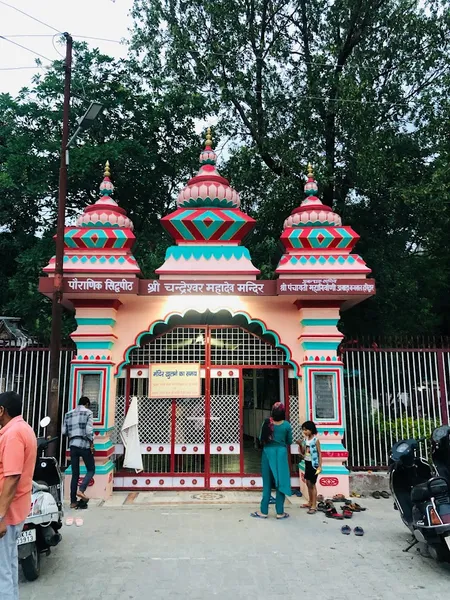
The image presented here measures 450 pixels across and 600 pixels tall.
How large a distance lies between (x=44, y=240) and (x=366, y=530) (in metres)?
10.4

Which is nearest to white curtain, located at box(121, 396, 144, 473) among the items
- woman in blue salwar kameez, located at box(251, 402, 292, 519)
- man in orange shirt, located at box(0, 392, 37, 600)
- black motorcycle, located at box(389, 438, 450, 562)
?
woman in blue salwar kameez, located at box(251, 402, 292, 519)

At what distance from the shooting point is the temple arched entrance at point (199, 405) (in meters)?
7.66

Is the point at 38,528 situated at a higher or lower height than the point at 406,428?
lower

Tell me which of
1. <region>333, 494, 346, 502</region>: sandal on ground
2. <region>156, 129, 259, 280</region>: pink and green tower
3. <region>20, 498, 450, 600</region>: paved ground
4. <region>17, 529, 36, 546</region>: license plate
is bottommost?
<region>20, 498, 450, 600</region>: paved ground

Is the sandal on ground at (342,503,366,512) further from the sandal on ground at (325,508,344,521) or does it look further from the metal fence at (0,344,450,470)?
the metal fence at (0,344,450,470)

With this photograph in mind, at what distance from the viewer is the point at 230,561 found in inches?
186

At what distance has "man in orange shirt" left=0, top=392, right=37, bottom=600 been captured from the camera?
314 centimetres

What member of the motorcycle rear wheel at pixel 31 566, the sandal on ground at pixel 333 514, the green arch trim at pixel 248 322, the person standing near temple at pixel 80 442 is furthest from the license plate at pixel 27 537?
the sandal on ground at pixel 333 514

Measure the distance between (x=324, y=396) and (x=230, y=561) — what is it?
10.8 feet

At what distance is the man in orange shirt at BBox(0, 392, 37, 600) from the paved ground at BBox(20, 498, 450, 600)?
1.03 m

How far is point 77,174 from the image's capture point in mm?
12273

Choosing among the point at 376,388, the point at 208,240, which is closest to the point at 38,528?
the point at 208,240

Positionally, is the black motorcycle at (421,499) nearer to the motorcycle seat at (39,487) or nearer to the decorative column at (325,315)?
the decorative column at (325,315)

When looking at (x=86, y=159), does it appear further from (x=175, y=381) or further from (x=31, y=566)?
(x=31, y=566)
